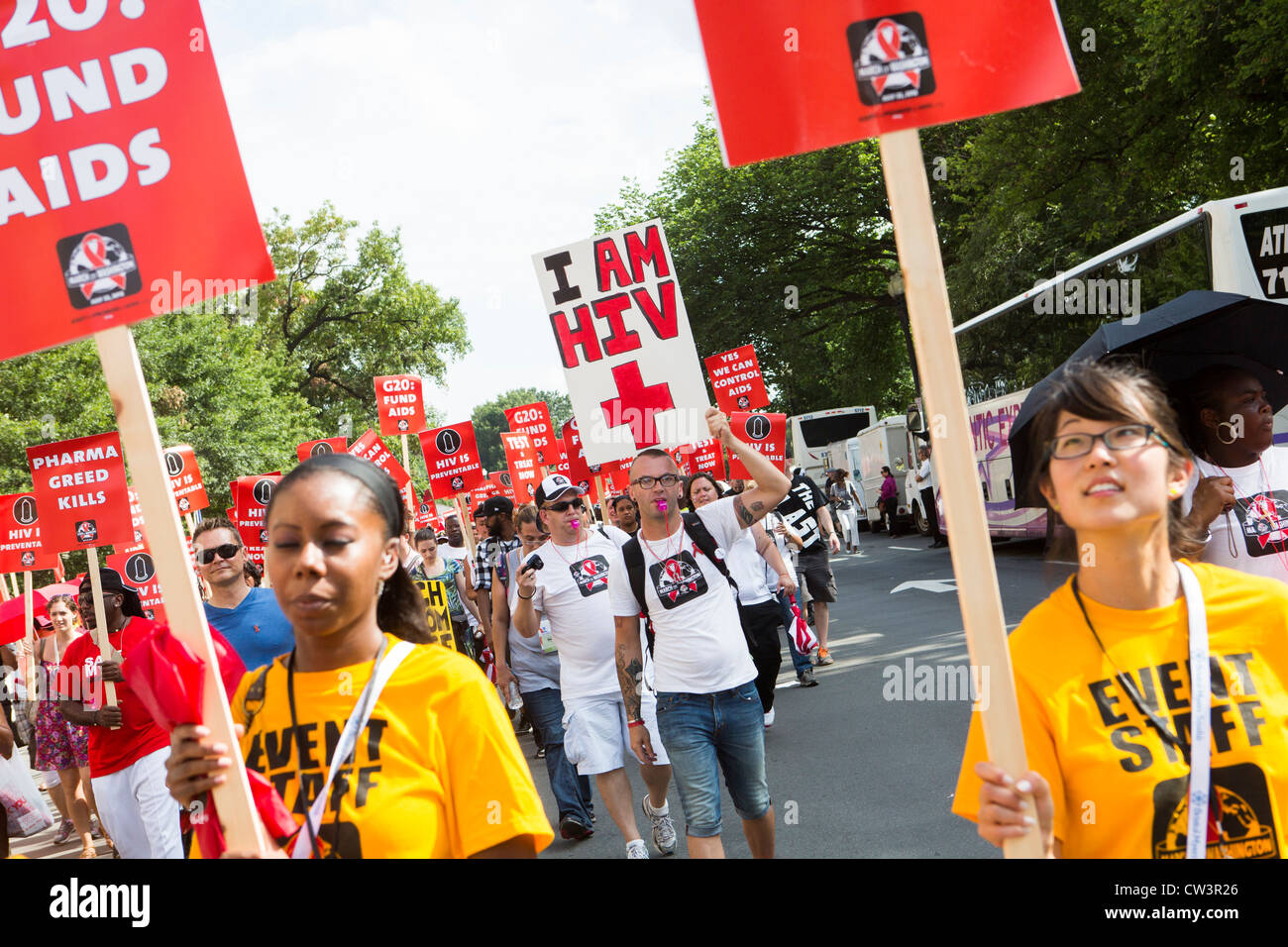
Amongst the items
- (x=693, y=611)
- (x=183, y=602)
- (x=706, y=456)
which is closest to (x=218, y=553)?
(x=693, y=611)

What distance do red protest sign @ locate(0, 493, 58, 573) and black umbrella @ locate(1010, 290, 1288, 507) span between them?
11268 mm

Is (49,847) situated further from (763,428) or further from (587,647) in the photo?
(763,428)

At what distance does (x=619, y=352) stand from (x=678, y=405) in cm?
50

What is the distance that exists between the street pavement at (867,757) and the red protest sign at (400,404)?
5.87m

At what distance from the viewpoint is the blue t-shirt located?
4809 mm

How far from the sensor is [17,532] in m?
12.3

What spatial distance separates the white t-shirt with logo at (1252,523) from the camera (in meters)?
3.73

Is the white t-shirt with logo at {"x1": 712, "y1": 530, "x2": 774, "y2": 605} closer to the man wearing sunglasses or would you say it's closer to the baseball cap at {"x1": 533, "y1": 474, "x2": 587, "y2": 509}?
the baseball cap at {"x1": 533, "y1": 474, "x2": 587, "y2": 509}

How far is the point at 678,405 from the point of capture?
6691 millimetres

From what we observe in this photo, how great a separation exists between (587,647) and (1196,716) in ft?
14.5

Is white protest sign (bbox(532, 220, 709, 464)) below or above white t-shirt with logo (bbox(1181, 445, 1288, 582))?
above

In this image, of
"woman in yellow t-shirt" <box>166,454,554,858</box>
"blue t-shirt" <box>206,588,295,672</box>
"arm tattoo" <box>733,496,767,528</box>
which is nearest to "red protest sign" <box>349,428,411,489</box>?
"blue t-shirt" <box>206,588,295,672</box>

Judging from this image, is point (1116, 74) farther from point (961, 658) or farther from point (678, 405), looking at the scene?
point (678, 405)

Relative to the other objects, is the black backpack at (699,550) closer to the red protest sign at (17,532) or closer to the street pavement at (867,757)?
the street pavement at (867,757)
